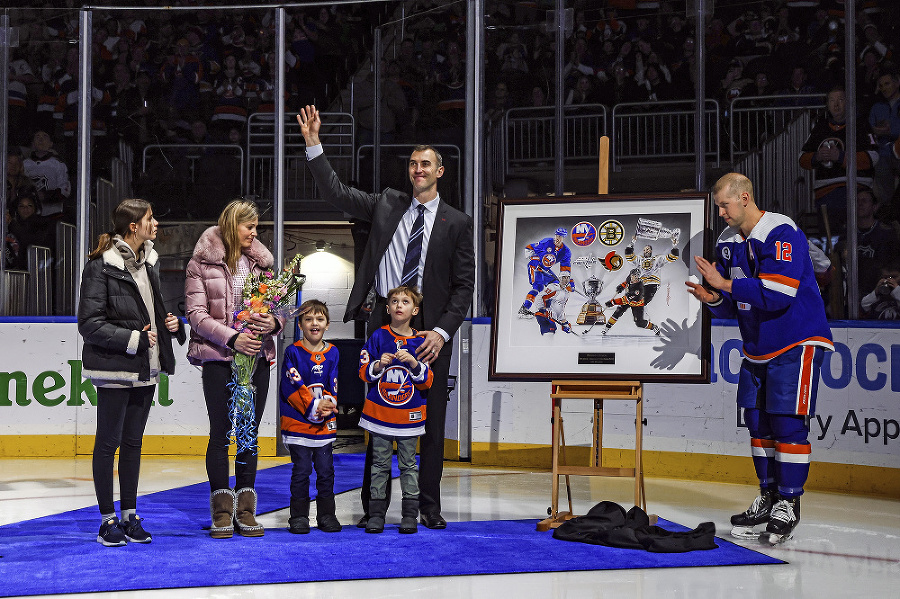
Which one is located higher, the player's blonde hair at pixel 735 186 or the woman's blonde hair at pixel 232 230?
the player's blonde hair at pixel 735 186

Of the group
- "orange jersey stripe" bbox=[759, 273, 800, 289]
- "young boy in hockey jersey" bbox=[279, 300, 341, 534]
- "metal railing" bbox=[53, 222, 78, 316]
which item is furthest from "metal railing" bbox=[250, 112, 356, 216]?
"orange jersey stripe" bbox=[759, 273, 800, 289]

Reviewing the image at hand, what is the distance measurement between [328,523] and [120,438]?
966 mm

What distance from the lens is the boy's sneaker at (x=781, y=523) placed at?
408 centimetres

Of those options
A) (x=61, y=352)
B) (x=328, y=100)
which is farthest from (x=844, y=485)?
(x=61, y=352)

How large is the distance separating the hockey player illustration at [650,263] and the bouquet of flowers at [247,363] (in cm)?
171

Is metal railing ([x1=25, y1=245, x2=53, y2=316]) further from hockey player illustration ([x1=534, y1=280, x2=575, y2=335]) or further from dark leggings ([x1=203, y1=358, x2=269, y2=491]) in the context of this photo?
hockey player illustration ([x1=534, y1=280, x2=575, y2=335])

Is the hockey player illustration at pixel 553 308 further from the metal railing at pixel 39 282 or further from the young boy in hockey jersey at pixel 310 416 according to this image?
the metal railing at pixel 39 282

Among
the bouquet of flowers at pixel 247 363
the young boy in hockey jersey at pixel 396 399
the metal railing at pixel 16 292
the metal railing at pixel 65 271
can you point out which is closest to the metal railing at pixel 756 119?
the young boy in hockey jersey at pixel 396 399

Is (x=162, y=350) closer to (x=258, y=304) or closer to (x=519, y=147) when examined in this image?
(x=258, y=304)

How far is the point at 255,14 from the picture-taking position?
7.78 meters

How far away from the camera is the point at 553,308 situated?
15.0 ft

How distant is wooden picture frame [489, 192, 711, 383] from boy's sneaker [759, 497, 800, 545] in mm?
661

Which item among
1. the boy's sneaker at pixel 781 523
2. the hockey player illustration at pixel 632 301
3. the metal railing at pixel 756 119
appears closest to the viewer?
the boy's sneaker at pixel 781 523

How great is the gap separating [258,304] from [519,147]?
145 inches
